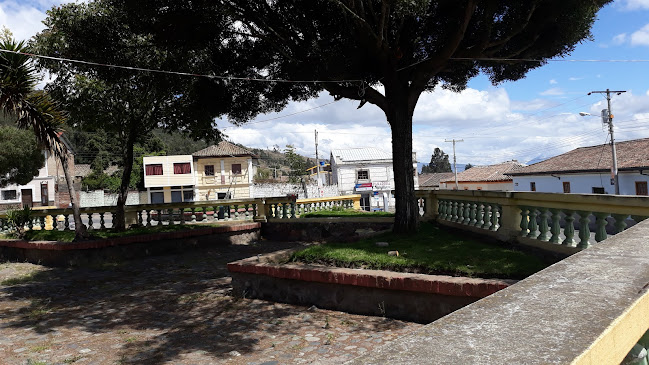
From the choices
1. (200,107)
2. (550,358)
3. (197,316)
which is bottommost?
(197,316)

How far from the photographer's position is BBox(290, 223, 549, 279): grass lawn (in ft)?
15.7

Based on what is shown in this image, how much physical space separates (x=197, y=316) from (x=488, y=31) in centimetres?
639

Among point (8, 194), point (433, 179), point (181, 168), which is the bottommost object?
point (433, 179)

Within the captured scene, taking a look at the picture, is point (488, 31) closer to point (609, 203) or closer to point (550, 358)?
point (609, 203)

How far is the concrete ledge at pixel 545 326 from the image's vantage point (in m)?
1.03

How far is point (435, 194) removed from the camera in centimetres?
915

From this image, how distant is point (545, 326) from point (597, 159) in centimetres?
3618

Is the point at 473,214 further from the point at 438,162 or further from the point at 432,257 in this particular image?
the point at 438,162

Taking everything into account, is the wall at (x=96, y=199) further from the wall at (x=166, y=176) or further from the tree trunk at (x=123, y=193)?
the tree trunk at (x=123, y=193)

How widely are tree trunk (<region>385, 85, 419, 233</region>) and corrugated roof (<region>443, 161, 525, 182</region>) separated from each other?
4018 cm

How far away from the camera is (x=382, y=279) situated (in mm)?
5016

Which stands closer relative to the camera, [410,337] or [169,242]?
[410,337]

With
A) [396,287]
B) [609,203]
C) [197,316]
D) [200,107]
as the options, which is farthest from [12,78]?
[609,203]

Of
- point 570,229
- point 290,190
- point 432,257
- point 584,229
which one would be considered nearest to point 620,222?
point 584,229
